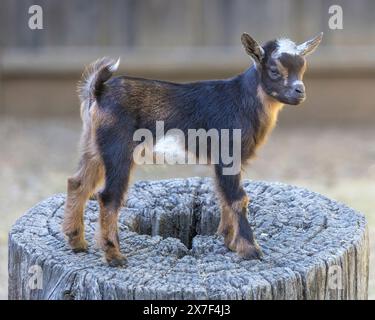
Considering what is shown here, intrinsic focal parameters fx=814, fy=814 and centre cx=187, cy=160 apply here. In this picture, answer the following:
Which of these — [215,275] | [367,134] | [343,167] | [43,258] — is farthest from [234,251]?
[367,134]

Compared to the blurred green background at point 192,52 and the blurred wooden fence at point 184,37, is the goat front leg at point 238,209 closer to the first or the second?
the blurred green background at point 192,52

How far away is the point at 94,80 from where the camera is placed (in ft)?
10.6

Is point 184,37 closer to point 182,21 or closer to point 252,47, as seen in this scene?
point 182,21

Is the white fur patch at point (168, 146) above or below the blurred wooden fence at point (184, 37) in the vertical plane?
below

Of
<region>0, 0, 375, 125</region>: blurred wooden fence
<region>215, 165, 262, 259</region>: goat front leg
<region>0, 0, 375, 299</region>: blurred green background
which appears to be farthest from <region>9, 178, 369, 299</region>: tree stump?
<region>0, 0, 375, 125</region>: blurred wooden fence

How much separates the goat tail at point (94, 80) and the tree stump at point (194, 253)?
0.60 m

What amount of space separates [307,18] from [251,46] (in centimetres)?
508

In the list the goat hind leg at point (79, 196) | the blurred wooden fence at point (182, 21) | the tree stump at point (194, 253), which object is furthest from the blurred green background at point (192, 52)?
the goat hind leg at point (79, 196)

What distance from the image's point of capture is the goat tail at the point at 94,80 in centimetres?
321

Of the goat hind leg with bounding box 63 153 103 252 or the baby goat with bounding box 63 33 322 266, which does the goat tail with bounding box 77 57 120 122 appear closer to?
the baby goat with bounding box 63 33 322 266

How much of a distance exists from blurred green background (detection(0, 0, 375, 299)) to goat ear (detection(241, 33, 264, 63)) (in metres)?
4.57

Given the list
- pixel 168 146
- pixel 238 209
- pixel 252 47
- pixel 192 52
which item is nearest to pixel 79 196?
pixel 168 146

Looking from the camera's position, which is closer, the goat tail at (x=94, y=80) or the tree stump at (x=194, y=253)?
the tree stump at (x=194, y=253)

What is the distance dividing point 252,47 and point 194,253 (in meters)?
0.90
